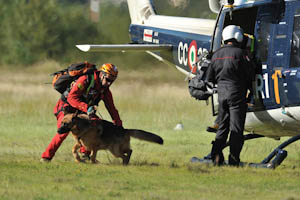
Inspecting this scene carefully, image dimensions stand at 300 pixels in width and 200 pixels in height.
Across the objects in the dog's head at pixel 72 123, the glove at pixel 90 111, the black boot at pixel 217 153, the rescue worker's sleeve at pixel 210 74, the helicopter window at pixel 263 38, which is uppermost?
the helicopter window at pixel 263 38

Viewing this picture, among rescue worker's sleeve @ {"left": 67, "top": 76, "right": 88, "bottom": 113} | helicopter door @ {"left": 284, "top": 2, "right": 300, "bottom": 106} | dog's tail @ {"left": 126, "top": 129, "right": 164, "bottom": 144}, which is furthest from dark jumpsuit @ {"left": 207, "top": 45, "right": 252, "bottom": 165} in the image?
rescue worker's sleeve @ {"left": 67, "top": 76, "right": 88, "bottom": 113}

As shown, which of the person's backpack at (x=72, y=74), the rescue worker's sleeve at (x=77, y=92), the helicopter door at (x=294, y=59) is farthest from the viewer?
the person's backpack at (x=72, y=74)

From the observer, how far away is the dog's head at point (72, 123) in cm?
1087

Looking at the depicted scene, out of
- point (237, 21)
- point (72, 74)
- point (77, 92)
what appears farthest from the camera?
point (237, 21)

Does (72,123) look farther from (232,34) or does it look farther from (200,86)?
(232,34)

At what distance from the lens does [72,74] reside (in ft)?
37.9

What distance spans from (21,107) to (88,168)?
44.9ft

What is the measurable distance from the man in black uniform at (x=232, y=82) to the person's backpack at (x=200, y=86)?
261mm

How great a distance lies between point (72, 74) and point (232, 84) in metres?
2.50

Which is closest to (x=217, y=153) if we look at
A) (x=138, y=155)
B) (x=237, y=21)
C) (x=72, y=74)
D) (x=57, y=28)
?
(x=237, y=21)

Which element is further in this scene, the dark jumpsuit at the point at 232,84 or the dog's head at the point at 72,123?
the dog's head at the point at 72,123

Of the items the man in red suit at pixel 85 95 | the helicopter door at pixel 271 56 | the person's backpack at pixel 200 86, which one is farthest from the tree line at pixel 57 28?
the helicopter door at pixel 271 56

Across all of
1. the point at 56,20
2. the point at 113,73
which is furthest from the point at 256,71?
the point at 56,20

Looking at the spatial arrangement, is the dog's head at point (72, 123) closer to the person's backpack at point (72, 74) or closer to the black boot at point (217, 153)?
the person's backpack at point (72, 74)
